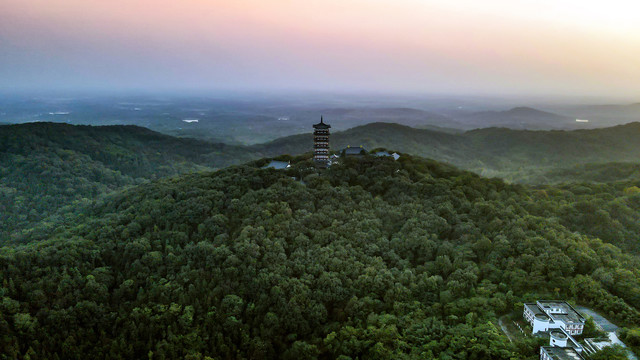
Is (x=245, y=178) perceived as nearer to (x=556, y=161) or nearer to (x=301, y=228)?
(x=301, y=228)

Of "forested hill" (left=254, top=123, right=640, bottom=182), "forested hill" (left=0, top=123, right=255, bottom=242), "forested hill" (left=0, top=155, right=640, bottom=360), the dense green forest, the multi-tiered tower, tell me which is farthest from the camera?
"forested hill" (left=254, top=123, right=640, bottom=182)

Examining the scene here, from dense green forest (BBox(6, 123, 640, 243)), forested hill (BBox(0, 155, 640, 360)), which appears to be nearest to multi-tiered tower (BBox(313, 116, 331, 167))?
forested hill (BBox(0, 155, 640, 360))

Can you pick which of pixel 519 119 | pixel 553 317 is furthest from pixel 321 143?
→ pixel 519 119

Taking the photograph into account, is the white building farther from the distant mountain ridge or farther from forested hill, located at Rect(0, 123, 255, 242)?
the distant mountain ridge

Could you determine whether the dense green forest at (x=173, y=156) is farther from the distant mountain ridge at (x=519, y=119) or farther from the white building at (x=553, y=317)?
the distant mountain ridge at (x=519, y=119)

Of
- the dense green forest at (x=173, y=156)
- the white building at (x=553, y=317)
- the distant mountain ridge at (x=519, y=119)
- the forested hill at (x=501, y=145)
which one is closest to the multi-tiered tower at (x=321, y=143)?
the white building at (x=553, y=317)

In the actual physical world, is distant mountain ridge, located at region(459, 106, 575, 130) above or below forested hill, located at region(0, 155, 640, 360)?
above
